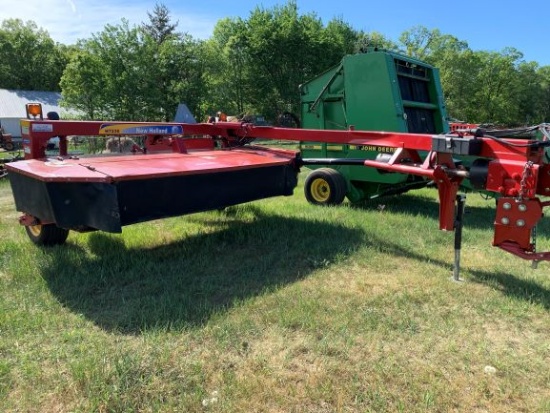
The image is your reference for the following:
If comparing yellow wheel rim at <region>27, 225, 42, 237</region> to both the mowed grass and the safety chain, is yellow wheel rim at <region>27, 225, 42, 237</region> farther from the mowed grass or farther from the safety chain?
the safety chain

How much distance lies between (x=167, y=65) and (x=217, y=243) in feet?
84.5

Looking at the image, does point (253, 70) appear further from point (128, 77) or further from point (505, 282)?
point (505, 282)

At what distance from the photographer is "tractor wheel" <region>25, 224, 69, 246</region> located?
476cm

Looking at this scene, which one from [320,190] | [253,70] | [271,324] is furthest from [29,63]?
[271,324]

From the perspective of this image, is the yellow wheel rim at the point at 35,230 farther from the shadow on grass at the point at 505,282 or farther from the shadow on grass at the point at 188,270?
the shadow on grass at the point at 505,282

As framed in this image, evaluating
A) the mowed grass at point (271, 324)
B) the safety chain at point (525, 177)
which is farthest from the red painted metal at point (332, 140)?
the mowed grass at point (271, 324)

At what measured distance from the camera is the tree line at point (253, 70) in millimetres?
27328

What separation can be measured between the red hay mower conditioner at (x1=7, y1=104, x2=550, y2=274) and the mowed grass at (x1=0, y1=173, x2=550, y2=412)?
1.44 feet

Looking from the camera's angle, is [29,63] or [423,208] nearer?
[423,208]

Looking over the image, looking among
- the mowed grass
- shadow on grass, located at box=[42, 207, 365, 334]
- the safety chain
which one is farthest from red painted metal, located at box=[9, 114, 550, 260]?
shadow on grass, located at box=[42, 207, 365, 334]

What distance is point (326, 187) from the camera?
23.2 ft

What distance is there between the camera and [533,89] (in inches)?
1551

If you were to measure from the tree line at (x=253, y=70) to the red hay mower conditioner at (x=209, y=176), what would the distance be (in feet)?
77.9

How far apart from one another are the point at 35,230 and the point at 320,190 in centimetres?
380
